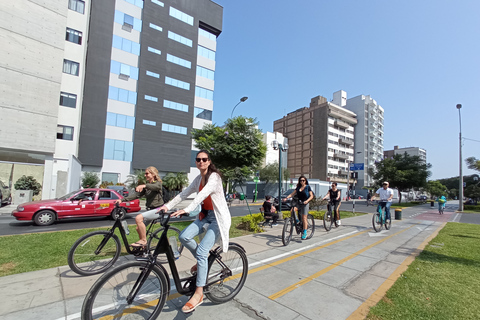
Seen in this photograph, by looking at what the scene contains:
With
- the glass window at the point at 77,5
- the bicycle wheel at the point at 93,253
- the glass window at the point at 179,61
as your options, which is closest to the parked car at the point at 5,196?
the bicycle wheel at the point at 93,253

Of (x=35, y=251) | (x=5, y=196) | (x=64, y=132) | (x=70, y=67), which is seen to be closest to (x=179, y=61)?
(x=70, y=67)

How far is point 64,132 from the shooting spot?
24.6 m

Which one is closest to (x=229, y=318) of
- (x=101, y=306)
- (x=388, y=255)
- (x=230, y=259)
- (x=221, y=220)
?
(x=230, y=259)

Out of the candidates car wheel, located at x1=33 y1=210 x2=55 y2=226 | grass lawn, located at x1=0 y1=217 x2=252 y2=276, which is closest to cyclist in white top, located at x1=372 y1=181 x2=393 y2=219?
grass lawn, located at x1=0 y1=217 x2=252 y2=276

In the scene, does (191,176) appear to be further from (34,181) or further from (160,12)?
(160,12)

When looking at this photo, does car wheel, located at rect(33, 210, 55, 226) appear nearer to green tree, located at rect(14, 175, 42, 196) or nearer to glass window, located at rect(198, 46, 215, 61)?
green tree, located at rect(14, 175, 42, 196)

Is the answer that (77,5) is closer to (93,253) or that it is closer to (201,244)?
(93,253)

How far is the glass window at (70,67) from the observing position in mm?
24609

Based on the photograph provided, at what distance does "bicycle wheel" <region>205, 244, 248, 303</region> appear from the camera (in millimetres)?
3247

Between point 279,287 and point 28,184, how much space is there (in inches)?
957

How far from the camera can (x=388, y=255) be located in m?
5.87

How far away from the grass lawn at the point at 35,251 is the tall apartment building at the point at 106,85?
16.2 metres

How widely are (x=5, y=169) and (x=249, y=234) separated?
928 inches

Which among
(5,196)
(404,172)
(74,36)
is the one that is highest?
(74,36)
